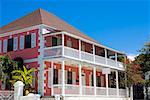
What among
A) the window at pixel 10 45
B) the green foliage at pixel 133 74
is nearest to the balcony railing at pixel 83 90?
the green foliage at pixel 133 74

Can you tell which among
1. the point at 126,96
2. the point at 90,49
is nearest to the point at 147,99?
the point at 126,96

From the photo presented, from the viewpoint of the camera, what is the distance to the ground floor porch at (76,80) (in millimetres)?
22953

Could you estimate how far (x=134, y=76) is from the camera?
3186cm

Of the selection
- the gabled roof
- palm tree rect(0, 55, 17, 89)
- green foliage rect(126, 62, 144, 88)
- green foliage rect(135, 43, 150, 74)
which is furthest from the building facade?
green foliage rect(135, 43, 150, 74)

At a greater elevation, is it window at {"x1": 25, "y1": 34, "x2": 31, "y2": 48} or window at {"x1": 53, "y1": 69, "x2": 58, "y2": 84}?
window at {"x1": 25, "y1": 34, "x2": 31, "y2": 48}

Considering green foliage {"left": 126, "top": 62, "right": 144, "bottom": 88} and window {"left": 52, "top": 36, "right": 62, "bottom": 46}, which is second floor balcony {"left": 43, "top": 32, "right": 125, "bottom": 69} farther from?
green foliage {"left": 126, "top": 62, "right": 144, "bottom": 88}

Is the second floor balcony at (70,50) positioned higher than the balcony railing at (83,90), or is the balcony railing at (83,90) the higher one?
the second floor balcony at (70,50)

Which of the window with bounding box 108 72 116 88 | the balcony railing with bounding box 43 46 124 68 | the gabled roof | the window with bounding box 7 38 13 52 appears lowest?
the window with bounding box 108 72 116 88

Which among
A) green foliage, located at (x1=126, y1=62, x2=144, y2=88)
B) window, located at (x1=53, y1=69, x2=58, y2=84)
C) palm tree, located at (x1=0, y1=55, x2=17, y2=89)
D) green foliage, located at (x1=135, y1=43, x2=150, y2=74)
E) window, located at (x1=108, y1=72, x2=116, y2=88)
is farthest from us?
green foliage, located at (x1=135, y1=43, x2=150, y2=74)

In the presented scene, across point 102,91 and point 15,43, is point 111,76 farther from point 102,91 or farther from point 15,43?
point 15,43

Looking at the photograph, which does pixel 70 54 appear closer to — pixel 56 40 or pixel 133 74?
pixel 56 40

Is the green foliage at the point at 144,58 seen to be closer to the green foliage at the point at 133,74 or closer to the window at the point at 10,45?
the green foliage at the point at 133,74

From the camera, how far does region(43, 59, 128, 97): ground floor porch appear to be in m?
23.0

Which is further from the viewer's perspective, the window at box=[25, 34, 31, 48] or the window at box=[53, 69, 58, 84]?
the window at box=[25, 34, 31, 48]
